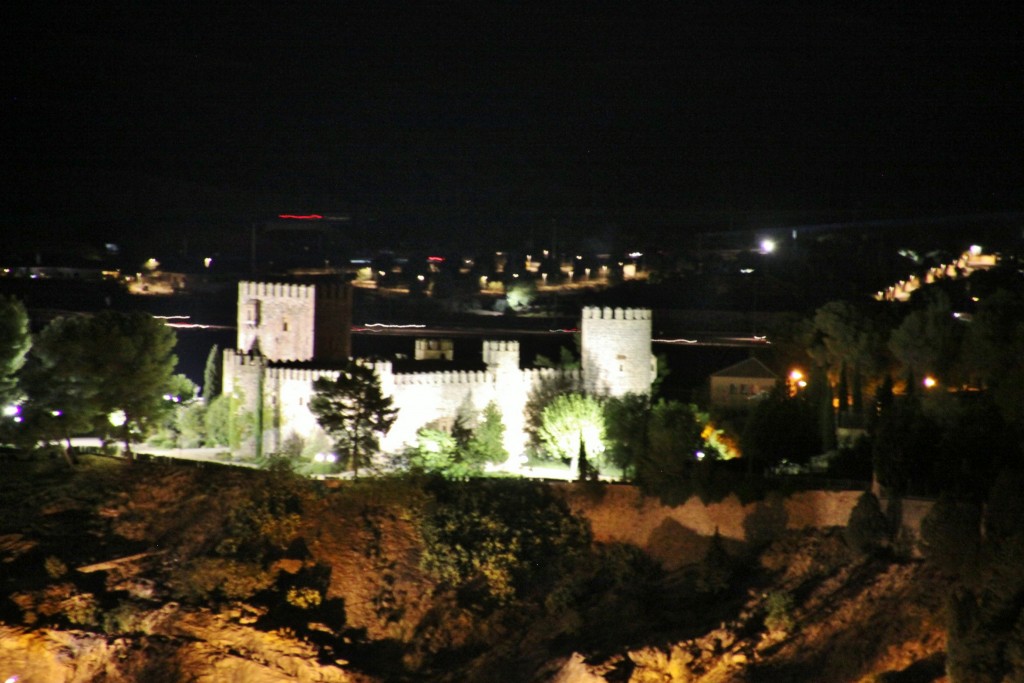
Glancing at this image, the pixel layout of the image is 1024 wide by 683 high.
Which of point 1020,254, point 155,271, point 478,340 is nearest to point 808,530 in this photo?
point 478,340

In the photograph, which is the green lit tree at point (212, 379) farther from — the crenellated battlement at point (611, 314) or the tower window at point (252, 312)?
the crenellated battlement at point (611, 314)

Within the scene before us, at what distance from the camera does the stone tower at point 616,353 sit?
109 ft

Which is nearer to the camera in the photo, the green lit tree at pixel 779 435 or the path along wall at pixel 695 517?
the path along wall at pixel 695 517

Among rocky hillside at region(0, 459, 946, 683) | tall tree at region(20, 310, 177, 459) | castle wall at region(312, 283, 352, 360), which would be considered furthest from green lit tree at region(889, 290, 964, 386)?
tall tree at region(20, 310, 177, 459)

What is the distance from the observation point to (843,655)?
74.2 ft

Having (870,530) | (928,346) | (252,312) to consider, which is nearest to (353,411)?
(252,312)

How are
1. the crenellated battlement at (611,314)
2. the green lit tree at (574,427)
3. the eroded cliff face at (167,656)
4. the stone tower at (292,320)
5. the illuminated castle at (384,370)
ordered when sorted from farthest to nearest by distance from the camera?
the stone tower at (292,320) → the crenellated battlement at (611,314) → the illuminated castle at (384,370) → the green lit tree at (574,427) → the eroded cliff face at (167,656)

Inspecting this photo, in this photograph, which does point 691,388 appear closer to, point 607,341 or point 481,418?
point 607,341

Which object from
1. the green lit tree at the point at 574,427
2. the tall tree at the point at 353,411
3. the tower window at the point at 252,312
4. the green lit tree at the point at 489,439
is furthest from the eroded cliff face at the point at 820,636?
the tower window at the point at 252,312

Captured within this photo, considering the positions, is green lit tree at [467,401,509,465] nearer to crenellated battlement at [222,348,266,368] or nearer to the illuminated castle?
the illuminated castle

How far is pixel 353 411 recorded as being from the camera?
3022 cm

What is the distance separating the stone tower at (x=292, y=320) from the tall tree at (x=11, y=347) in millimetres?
5226

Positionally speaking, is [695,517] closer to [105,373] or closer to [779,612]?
[779,612]

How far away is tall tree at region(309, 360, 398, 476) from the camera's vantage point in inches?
1174
